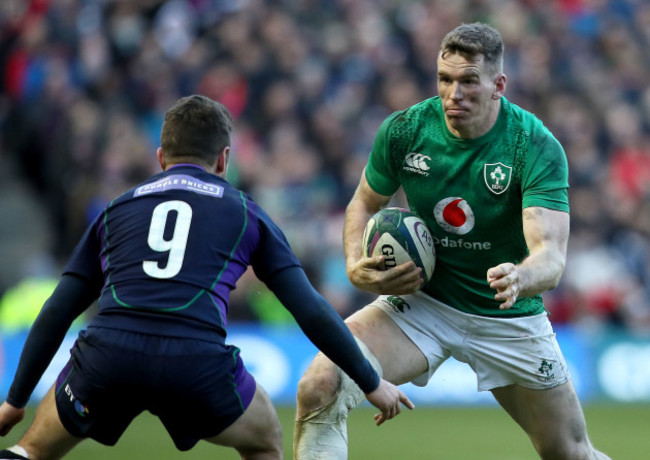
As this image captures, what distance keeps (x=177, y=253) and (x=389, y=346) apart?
155 cm

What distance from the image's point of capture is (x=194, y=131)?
4945 millimetres

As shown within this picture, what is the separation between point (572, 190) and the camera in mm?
14312

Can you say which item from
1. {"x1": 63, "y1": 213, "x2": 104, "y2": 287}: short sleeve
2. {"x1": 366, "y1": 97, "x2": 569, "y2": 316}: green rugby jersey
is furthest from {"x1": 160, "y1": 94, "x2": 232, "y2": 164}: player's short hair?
{"x1": 366, "y1": 97, "x2": 569, "y2": 316}: green rugby jersey

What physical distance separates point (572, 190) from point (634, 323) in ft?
6.35

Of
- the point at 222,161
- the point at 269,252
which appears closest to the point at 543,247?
the point at 269,252

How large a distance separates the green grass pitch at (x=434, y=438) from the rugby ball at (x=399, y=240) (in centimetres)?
369

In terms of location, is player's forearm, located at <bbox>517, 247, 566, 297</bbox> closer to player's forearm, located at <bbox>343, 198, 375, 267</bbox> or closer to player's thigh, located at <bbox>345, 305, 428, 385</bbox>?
player's thigh, located at <bbox>345, 305, 428, 385</bbox>

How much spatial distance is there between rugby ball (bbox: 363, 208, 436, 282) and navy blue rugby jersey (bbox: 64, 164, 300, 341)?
36.2 inches

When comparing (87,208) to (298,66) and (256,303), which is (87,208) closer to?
(256,303)

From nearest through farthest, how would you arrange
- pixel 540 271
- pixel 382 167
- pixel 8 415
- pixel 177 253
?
pixel 177 253 → pixel 8 415 → pixel 540 271 → pixel 382 167

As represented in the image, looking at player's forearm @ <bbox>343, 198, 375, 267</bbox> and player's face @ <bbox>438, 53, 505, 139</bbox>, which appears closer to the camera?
player's face @ <bbox>438, 53, 505, 139</bbox>

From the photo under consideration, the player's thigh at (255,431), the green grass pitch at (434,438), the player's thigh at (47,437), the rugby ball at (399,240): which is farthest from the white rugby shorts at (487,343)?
the green grass pitch at (434,438)

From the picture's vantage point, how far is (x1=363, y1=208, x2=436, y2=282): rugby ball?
5.68 metres

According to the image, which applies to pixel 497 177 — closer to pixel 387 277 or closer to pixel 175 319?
pixel 387 277
